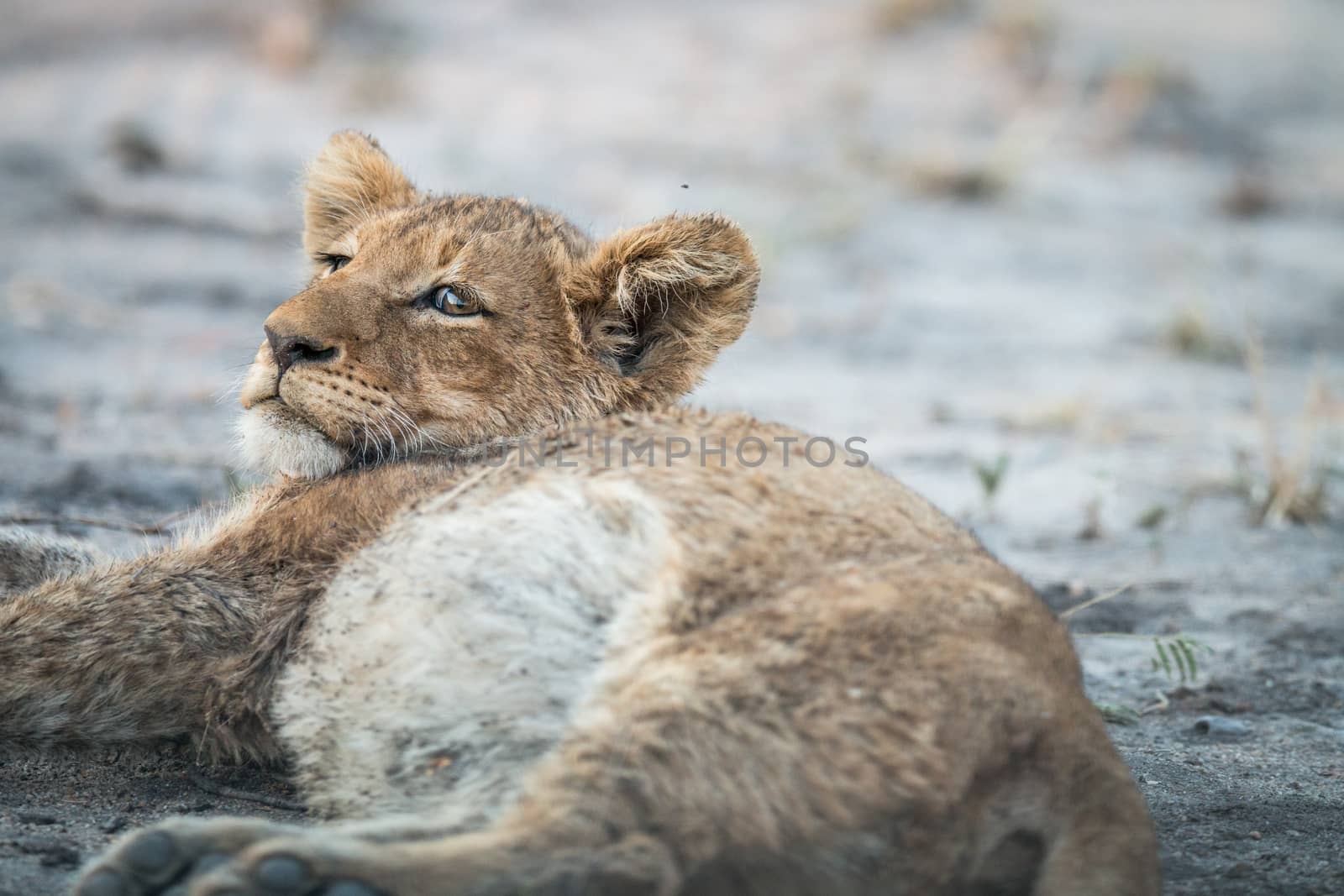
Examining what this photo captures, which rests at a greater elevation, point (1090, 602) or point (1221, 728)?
point (1090, 602)

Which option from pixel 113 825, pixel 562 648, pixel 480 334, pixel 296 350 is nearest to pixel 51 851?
pixel 113 825

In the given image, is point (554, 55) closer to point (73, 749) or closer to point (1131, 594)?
point (1131, 594)

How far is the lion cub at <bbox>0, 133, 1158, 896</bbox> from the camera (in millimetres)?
2486

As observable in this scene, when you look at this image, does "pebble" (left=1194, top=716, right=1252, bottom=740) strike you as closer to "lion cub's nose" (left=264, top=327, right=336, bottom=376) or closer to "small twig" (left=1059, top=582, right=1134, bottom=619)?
"small twig" (left=1059, top=582, right=1134, bottom=619)

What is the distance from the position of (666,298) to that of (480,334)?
511mm

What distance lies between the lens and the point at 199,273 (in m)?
9.23

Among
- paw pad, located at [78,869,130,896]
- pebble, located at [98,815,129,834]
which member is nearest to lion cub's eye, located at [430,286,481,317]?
pebble, located at [98,815,129,834]

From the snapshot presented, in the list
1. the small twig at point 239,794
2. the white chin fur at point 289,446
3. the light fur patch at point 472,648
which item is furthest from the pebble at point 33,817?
the white chin fur at point 289,446

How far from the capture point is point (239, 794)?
3303mm

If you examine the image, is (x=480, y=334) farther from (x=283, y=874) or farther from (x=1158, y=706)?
(x=1158, y=706)

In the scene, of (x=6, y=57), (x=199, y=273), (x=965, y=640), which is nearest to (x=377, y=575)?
(x=965, y=640)

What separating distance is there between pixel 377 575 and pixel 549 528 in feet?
1.38

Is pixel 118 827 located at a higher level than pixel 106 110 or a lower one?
lower

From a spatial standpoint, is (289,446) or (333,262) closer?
(289,446)
